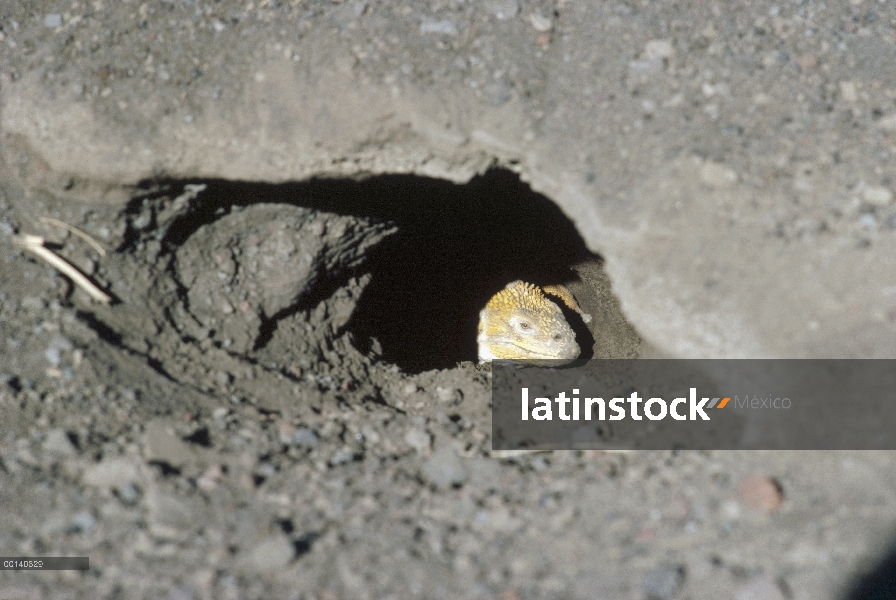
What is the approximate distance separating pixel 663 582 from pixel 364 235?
2513mm

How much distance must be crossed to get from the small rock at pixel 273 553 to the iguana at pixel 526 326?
3.35m

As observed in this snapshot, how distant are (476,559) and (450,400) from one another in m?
1.28

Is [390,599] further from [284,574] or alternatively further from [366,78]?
[366,78]

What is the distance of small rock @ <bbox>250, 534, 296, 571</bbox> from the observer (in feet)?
7.85

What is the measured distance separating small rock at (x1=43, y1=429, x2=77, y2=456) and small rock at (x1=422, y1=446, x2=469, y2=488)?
4.48 ft

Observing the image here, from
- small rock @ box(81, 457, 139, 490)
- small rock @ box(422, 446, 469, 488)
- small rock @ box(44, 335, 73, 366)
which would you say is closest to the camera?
small rock @ box(81, 457, 139, 490)

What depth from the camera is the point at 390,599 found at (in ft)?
7.68

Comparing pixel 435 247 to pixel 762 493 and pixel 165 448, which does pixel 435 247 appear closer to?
pixel 165 448

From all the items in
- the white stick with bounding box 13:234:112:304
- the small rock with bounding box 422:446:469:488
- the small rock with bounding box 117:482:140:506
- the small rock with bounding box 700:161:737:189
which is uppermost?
the small rock with bounding box 700:161:737:189

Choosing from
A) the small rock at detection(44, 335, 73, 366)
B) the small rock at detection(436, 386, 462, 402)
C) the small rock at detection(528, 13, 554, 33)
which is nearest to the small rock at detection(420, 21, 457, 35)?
the small rock at detection(528, 13, 554, 33)

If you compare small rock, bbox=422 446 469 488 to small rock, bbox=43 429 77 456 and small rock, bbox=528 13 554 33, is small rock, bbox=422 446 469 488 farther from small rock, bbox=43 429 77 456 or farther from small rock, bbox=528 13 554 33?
small rock, bbox=528 13 554 33

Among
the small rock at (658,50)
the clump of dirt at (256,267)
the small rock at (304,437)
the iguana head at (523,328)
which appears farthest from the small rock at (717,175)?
the iguana head at (523,328)

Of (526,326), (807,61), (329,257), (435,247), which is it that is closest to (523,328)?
(526,326)

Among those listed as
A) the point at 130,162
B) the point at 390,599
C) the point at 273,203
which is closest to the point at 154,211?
the point at 130,162
